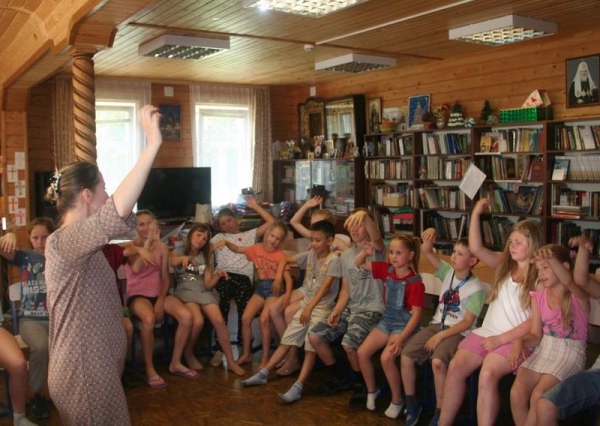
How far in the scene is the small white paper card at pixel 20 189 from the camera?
270 inches

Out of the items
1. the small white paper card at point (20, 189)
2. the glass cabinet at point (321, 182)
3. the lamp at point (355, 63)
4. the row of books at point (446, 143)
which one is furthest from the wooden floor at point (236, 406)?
the glass cabinet at point (321, 182)

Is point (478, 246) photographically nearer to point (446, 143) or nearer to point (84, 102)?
point (84, 102)

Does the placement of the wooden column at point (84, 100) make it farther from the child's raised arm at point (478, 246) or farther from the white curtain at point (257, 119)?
the white curtain at point (257, 119)

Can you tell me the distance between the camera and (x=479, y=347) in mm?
3088

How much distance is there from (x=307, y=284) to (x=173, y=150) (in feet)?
16.3

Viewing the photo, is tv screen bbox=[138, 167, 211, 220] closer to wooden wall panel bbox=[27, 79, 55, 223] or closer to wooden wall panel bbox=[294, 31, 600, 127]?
wooden wall panel bbox=[27, 79, 55, 223]

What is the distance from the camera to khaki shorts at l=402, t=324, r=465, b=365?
10.5 ft

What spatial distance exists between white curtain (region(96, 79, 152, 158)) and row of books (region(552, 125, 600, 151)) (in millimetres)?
5055

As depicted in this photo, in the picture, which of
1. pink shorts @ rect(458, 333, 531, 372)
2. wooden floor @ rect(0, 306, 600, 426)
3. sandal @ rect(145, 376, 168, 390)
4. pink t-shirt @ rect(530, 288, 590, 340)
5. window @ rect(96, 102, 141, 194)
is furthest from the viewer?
window @ rect(96, 102, 141, 194)

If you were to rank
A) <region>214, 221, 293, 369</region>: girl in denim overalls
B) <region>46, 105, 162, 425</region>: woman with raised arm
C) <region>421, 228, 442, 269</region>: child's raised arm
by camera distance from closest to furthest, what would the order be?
<region>46, 105, 162, 425</region>: woman with raised arm → <region>421, 228, 442, 269</region>: child's raised arm → <region>214, 221, 293, 369</region>: girl in denim overalls

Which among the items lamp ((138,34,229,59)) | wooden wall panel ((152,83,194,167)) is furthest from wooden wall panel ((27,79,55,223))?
lamp ((138,34,229,59))

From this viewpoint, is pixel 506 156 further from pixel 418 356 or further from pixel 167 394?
pixel 167 394

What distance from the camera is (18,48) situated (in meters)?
5.44

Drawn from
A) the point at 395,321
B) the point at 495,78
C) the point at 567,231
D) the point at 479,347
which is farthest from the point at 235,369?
the point at 495,78
